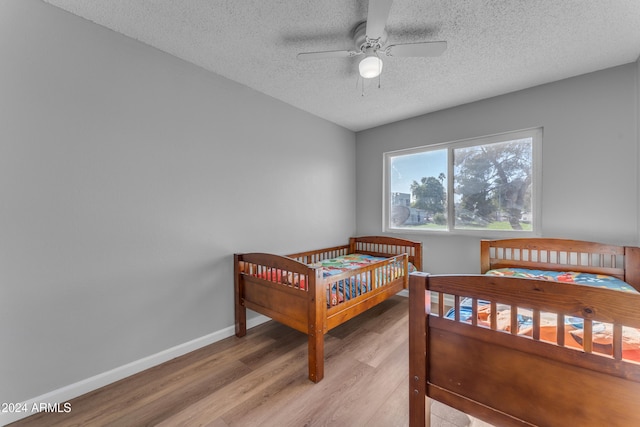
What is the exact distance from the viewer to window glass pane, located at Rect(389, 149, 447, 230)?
11.0 ft

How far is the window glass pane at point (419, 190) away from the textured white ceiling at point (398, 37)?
99 cm

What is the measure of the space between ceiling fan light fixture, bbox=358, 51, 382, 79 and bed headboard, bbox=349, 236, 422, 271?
218 cm

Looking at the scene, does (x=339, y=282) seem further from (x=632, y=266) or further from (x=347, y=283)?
(x=632, y=266)

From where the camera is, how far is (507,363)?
105 cm

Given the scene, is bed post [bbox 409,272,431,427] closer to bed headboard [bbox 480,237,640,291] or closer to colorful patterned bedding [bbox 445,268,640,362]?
colorful patterned bedding [bbox 445,268,640,362]

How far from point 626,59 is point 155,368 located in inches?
181

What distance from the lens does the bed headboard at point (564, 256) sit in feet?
6.86

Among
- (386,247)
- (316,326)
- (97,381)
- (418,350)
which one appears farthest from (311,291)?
(386,247)

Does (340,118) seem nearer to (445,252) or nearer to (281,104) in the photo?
(281,104)

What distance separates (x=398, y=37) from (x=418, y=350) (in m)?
2.07

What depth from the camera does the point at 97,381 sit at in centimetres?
173

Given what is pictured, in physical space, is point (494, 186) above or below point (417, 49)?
below

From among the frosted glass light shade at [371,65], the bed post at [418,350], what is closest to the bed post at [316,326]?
the bed post at [418,350]

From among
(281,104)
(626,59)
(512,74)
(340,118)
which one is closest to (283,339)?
(281,104)
